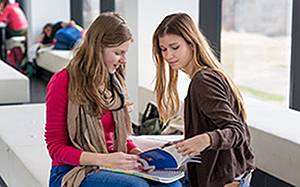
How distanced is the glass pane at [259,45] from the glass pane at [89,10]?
316 cm

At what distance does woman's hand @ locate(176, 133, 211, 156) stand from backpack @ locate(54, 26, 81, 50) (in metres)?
5.63

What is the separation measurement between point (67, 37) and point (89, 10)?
32.0 inches

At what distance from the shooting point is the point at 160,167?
2.35m

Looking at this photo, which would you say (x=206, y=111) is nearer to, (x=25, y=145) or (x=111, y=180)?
(x=111, y=180)

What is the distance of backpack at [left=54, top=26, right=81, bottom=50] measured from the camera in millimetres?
7762

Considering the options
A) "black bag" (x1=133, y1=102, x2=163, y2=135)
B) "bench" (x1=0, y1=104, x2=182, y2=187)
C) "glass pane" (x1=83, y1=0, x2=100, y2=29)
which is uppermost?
"glass pane" (x1=83, y1=0, x2=100, y2=29)

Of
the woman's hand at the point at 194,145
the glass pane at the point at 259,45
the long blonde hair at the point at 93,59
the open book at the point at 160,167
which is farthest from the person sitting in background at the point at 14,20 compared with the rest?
the woman's hand at the point at 194,145

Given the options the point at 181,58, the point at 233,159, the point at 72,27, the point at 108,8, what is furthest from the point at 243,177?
the point at 72,27

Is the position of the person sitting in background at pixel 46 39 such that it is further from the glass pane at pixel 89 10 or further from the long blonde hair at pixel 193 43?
the long blonde hair at pixel 193 43

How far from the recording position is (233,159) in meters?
2.37

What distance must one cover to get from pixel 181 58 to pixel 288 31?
7.80ft

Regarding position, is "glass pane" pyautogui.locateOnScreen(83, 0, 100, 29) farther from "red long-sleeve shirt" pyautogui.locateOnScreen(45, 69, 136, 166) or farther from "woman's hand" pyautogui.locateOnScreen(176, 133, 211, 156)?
"woman's hand" pyautogui.locateOnScreen(176, 133, 211, 156)

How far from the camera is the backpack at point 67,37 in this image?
7.76 meters

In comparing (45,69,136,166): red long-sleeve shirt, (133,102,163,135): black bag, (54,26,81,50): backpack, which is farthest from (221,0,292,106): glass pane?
(54,26,81,50): backpack
